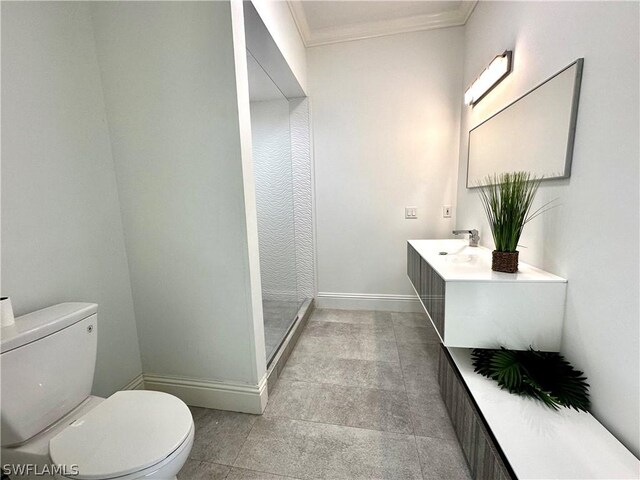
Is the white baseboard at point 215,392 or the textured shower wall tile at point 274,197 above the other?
the textured shower wall tile at point 274,197

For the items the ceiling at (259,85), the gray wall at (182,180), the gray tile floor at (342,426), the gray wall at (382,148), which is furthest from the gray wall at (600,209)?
the ceiling at (259,85)

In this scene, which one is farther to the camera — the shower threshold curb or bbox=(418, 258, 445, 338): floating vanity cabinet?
the shower threshold curb

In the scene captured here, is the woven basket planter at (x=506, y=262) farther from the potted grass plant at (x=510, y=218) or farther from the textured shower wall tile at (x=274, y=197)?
the textured shower wall tile at (x=274, y=197)

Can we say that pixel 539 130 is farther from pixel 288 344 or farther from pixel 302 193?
pixel 288 344

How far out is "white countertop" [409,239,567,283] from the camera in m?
1.15

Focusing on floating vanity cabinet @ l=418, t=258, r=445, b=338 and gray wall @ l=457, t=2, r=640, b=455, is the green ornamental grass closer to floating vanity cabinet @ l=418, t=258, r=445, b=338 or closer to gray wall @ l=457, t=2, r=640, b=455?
gray wall @ l=457, t=2, r=640, b=455

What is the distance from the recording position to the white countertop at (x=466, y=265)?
1.15 metres

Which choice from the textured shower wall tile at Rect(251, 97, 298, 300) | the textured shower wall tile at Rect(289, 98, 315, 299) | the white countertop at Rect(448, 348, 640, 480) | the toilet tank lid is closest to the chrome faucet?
the white countertop at Rect(448, 348, 640, 480)

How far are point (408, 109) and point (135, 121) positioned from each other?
2100 millimetres

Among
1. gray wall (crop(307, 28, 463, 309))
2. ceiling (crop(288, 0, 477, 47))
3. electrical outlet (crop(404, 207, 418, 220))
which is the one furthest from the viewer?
Answer: electrical outlet (crop(404, 207, 418, 220))

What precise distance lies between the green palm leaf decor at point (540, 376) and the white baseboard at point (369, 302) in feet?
4.74

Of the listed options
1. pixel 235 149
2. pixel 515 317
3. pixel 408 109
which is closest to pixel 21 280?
pixel 235 149

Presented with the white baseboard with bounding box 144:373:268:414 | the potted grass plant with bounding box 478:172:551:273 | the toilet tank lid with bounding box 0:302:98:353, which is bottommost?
the white baseboard with bounding box 144:373:268:414

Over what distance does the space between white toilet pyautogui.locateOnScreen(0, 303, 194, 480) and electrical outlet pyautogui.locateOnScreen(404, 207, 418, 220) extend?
7.28ft
